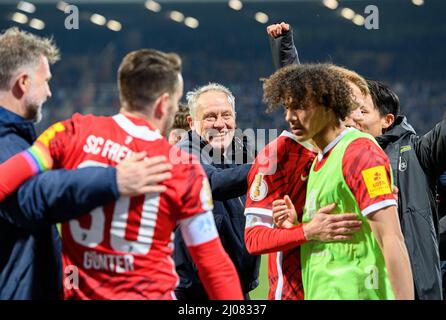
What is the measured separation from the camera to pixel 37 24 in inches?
631

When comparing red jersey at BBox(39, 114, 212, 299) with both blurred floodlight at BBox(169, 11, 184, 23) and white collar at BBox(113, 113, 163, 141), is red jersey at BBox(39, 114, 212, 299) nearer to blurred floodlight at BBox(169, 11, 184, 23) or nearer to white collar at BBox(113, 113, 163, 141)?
white collar at BBox(113, 113, 163, 141)

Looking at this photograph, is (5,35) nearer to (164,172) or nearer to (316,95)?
(164,172)

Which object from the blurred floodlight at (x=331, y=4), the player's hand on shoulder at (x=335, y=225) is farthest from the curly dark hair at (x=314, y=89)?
the blurred floodlight at (x=331, y=4)

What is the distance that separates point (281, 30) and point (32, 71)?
1.98 m

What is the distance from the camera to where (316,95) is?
3162mm

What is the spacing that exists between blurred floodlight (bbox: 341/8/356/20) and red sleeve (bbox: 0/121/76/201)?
15103 mm

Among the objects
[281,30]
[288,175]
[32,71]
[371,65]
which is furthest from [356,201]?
[371,65]

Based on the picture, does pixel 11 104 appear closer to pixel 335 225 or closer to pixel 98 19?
pixel 335 225

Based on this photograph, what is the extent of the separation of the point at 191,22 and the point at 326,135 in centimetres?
1434

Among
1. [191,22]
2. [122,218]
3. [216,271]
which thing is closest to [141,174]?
[122,218]

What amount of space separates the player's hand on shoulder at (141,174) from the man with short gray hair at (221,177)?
148 cm

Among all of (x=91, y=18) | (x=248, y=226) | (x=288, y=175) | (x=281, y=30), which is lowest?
(x=248, y=226)

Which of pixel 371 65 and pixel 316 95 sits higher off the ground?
pixel 371 65

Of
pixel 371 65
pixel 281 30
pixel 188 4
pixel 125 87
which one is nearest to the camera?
pixel 125 87
